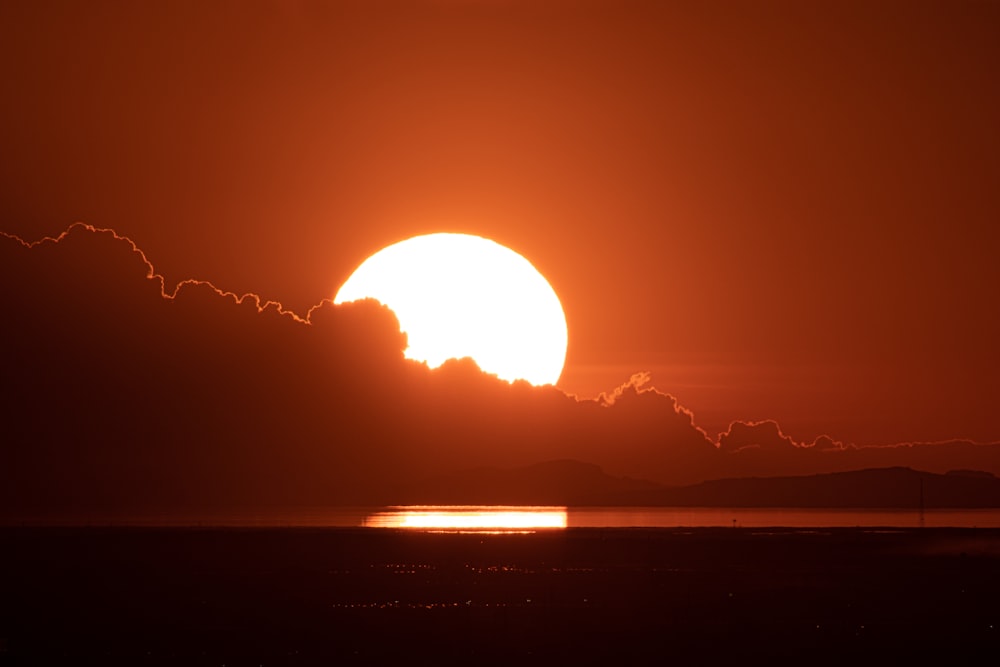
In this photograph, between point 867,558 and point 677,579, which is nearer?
point 677,579

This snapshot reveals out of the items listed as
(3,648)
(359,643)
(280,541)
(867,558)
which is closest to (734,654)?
(359,643)

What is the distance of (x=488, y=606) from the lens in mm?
71062

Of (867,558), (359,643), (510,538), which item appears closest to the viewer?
(359,643)

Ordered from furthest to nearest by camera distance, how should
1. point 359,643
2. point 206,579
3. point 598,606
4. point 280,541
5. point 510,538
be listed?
point 510,538 < point 280,541 < point 206,579 < point 598,606 < point 359,643

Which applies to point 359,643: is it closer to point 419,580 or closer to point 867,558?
point 419,580

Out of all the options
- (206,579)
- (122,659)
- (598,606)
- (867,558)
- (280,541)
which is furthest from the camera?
(280,541)

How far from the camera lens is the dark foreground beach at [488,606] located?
177 feet

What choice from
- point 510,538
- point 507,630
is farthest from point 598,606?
point 510,538

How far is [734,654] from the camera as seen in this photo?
53969mm

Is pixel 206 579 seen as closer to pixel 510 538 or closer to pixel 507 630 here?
pixel 507 630

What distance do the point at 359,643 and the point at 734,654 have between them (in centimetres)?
1638

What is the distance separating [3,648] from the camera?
5222 cm

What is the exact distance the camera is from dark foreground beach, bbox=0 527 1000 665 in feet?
177

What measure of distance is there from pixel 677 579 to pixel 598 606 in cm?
2077
